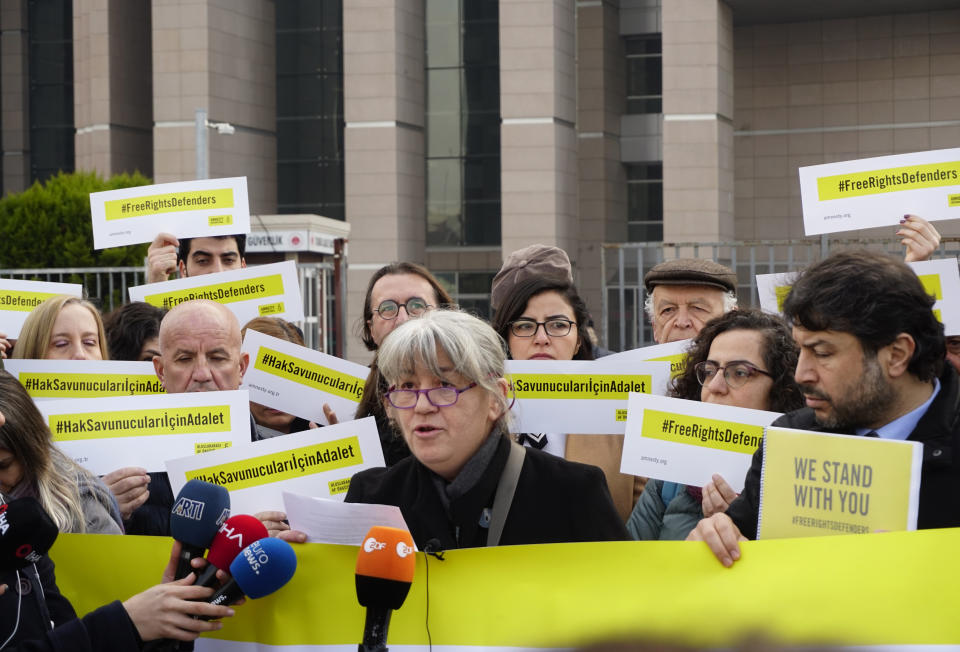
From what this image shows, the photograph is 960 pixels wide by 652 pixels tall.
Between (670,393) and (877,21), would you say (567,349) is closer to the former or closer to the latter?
(670,393)

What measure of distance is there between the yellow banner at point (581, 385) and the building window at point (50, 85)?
3981 cm

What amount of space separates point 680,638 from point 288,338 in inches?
124

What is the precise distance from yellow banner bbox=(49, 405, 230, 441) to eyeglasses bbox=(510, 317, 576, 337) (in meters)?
1.29

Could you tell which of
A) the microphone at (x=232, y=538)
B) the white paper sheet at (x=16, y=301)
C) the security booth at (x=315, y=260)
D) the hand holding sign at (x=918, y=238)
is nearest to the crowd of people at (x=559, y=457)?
the microphone at (x=232, y=538)

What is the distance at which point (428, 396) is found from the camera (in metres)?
3.42

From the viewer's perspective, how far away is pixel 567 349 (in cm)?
502

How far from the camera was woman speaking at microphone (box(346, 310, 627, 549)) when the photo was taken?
3416mm

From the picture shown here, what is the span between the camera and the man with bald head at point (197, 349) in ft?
15.9

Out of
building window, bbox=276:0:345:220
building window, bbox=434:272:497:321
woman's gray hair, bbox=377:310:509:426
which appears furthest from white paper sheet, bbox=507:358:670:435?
building window, bbox=276:0:345:220

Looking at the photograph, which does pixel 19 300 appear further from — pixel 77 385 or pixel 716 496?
pixel 716 496

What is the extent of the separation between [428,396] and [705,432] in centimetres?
110

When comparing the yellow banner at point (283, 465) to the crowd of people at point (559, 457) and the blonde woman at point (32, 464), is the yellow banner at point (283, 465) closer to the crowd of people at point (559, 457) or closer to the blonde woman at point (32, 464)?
the crowd of people at point (559, 457)

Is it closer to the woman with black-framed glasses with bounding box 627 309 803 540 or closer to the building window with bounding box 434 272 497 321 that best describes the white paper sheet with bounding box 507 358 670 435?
the woman with black-framed glasses with bounding box 627 309 803 540

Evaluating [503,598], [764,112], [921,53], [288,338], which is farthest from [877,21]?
[503,598]
